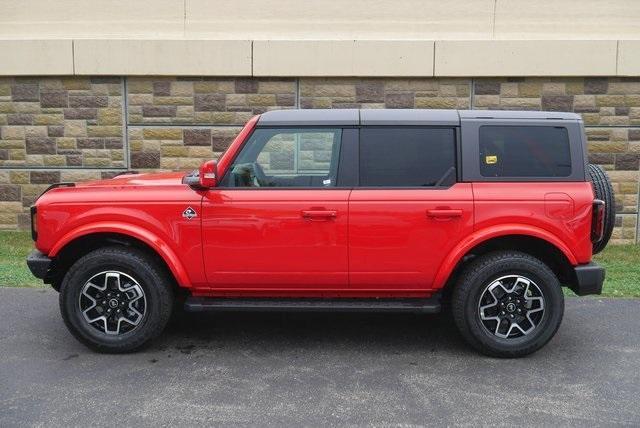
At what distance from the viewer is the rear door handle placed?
443 cm

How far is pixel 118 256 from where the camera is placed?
4547mm

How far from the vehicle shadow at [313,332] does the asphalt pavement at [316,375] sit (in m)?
0.02

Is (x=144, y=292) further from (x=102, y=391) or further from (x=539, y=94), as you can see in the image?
(x=539, y=94)

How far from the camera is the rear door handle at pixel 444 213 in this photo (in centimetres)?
443

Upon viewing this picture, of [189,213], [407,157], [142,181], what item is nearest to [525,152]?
[407,157]

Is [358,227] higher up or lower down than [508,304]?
higher up

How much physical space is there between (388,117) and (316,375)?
193cm

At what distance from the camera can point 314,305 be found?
4586 mm
